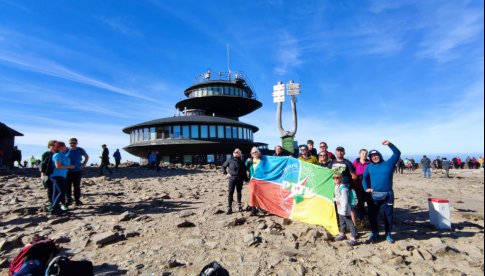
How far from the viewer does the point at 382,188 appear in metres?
6.29

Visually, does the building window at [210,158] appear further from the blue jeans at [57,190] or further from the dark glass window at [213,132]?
the blue jeans at [57,190]

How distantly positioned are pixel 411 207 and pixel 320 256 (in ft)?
20.8

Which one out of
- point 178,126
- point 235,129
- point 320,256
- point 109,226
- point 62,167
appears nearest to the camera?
point 320,256

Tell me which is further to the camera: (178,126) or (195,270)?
(178,126)

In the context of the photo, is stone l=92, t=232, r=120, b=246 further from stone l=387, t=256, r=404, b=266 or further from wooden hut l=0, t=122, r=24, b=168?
wooden hut l=0, t=122, r=24, b=168

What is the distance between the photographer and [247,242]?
604cm

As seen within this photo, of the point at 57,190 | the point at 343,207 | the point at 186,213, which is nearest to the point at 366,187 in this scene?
the point at 343,207

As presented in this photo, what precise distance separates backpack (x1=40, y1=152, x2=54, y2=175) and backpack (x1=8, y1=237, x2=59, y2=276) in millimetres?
4660

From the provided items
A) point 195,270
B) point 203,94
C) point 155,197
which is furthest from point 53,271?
point 203,94

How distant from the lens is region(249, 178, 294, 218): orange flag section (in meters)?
8.21

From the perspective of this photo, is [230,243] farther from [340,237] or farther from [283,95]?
[283,95]

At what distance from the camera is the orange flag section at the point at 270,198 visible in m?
8.21

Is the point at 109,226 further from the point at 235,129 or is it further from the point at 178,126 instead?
the point at 235,129

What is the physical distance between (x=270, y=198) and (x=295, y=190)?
3.45 feet
